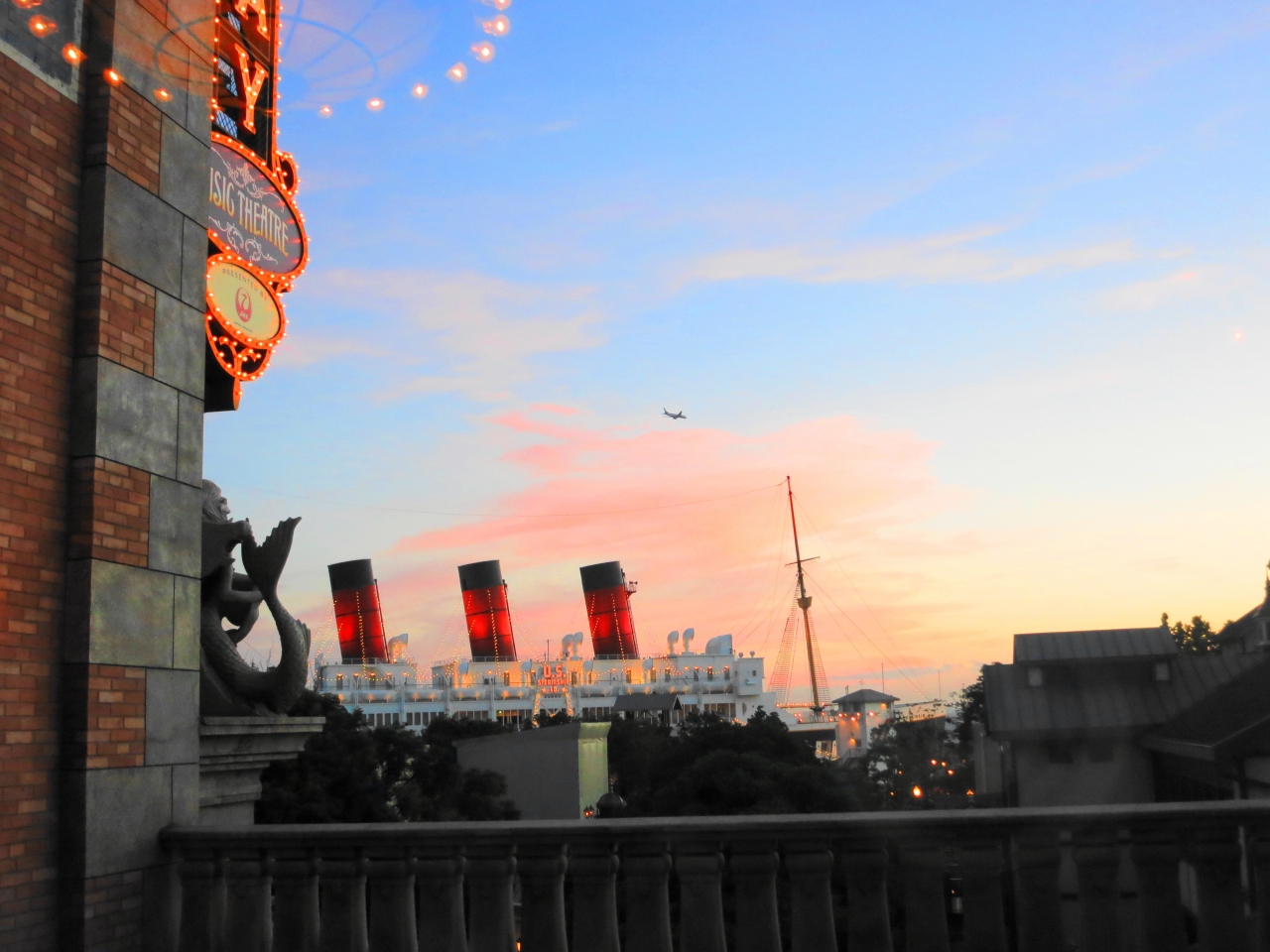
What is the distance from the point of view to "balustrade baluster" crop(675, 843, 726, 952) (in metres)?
6.11

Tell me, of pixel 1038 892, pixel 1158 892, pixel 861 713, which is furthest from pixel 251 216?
pixel 861 713

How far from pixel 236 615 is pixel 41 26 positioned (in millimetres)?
4650

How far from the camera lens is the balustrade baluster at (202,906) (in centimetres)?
716

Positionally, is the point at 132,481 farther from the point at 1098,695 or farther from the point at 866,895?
the point at 1098,695

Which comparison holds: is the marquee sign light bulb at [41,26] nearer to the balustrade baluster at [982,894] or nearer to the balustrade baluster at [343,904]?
the balustrade baluster at [343,904]

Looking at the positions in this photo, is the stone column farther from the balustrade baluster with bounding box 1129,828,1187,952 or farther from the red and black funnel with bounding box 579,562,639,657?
the red and black funnel with bounding box 579,562,639,657

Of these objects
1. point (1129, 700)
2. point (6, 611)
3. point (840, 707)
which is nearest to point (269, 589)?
point (6, 611)

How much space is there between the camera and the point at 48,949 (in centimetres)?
710

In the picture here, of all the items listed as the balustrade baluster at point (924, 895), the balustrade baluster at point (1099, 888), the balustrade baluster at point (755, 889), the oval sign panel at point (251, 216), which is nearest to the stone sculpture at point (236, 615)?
the oval sign panel at point (251, 216)

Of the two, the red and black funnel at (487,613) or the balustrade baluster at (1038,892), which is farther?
the red and black funnel at (487,613)

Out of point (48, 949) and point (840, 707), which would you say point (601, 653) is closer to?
point (840, 707)

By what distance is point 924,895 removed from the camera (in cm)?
596

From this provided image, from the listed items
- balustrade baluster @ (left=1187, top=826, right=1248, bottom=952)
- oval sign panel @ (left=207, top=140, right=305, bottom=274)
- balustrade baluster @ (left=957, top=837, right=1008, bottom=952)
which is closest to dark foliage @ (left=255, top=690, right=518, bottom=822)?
oval sign panel @ (left=207, top=140, right=305, bottom=274)

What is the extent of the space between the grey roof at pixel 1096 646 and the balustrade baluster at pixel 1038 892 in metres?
23.8
